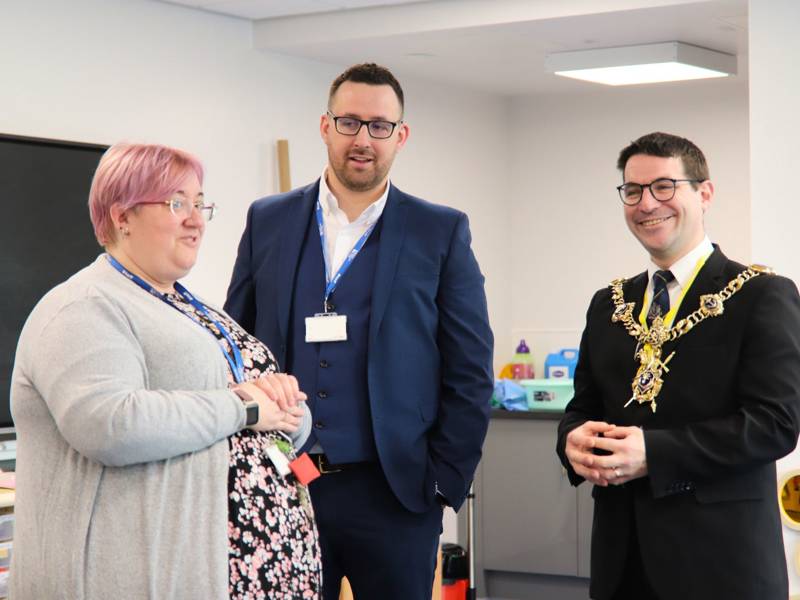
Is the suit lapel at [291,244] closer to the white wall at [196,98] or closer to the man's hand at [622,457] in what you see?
Result: the man's hand at [622,457]

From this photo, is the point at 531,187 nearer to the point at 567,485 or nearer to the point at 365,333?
the point at 567,485

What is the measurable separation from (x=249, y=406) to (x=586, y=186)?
5.15 meters

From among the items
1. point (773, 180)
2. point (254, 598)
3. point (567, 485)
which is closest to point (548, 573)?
point (567, 485)

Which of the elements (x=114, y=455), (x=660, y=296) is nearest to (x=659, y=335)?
(x=660, y=296)

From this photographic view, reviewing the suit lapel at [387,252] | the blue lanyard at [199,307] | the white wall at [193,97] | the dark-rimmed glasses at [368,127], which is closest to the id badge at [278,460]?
the blue lanyard at [199,307]

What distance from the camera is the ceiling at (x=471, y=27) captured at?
193 inches

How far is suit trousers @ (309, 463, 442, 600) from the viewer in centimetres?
265

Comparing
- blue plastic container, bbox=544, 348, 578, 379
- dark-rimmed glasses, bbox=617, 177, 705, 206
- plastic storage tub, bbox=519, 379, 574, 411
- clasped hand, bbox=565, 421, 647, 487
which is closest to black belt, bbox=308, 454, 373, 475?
clasped hand, bbox=565, 421, 647, 487

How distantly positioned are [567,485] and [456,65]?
2188mm

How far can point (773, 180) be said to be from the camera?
4.50m

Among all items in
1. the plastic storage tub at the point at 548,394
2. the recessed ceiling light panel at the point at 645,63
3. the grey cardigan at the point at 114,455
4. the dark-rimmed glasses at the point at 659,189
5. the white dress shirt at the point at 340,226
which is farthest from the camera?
the plastic storage tub at the point at 548,394

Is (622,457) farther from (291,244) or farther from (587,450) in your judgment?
(291,244)

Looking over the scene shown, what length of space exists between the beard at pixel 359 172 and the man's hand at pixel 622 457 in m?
0.81

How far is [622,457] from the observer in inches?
90.8
